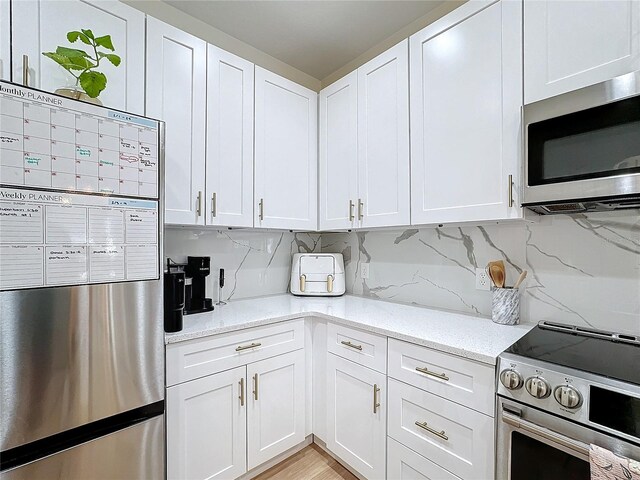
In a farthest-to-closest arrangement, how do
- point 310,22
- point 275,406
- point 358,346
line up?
point 310,22 → point 275,406 → point 358,346

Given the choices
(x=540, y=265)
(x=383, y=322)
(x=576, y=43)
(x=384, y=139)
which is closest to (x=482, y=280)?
(x=540, y=265)

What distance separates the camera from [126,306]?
1.12m

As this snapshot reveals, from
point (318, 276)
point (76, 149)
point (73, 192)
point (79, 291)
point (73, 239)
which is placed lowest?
point (318, 276)

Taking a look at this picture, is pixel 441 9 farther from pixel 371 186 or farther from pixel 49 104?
pixel 49 104

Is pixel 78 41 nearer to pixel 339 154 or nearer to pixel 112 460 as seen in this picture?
pixel 339 154

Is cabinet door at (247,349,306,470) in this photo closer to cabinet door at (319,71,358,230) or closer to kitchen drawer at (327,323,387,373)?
kitchen drawer at (327,323,387,373)

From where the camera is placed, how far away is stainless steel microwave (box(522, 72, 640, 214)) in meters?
1.00

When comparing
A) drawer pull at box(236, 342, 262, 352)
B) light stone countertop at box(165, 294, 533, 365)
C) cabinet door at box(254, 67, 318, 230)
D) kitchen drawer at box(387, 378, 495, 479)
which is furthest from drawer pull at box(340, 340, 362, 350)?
cabinet door at box(254, 67, 318, 230)

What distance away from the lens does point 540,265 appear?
150 cm

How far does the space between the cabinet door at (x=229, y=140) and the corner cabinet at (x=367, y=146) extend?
58 centimetres

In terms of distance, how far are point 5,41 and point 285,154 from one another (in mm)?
1346

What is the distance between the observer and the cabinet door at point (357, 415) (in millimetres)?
1506

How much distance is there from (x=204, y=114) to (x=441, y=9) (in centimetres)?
165

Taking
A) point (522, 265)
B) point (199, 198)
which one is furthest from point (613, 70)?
point (199, 198)
